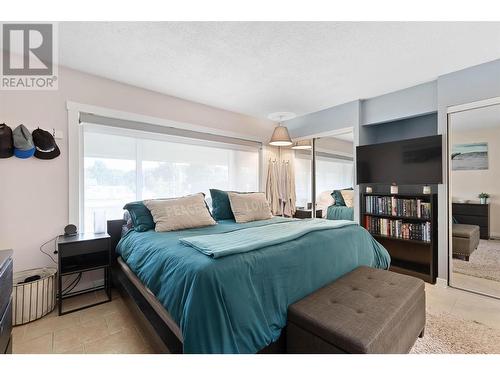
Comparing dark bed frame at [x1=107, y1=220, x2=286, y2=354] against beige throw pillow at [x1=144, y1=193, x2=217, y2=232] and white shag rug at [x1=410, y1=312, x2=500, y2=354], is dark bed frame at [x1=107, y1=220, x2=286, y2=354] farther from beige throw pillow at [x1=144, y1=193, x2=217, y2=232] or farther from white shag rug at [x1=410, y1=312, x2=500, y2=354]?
white shag rug at [x1=410, y1=312, x2=500, y2=354]

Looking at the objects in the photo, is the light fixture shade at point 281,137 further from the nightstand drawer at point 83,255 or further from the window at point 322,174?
the nightstand drawer at point 83,255

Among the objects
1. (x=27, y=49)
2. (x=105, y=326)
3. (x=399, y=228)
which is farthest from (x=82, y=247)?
(x=399, y=228)

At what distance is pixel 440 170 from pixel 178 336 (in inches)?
119

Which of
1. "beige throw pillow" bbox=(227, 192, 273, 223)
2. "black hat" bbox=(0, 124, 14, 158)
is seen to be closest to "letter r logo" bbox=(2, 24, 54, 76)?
"black hat" bbox=(0, 124, 14, 158)

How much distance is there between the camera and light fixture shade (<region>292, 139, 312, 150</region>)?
4.18m

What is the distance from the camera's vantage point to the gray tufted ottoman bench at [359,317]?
1163mm

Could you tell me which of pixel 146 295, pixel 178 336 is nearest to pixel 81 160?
pixel 146 295

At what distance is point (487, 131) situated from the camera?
247 cm

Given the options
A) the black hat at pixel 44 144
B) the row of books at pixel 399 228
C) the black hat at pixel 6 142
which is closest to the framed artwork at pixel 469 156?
the row of books at pixel 399 228

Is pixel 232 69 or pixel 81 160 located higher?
pixel 232 69

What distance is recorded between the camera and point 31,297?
1989 millimetres

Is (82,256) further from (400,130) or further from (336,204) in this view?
(400,130)

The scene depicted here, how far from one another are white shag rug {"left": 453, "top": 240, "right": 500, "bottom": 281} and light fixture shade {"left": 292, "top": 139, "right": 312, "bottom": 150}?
252 cm

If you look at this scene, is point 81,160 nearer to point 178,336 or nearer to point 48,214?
point 48,214
